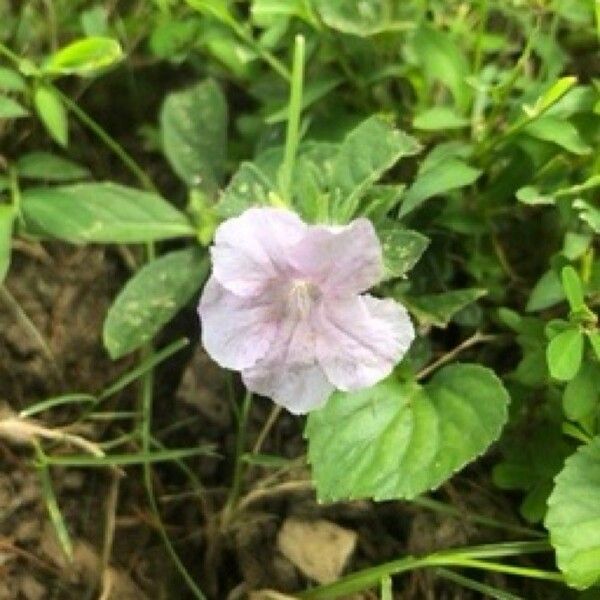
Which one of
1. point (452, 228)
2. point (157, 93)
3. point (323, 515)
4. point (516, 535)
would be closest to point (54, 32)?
point (157, 93)

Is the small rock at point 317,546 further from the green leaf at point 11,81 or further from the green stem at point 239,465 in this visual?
the green leaf at point 11,81

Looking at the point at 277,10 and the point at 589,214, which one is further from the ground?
the point at 277,10

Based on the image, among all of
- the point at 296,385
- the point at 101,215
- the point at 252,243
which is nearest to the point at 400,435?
the point at 296,385

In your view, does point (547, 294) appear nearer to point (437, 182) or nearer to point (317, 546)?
point (437, 182)

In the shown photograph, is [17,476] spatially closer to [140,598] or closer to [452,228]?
[140,598]

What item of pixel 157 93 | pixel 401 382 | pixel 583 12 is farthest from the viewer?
pixel 157 93

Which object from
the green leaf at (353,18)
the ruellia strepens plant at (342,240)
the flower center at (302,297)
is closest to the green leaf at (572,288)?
the ruellia strepens plant at (342,240)
